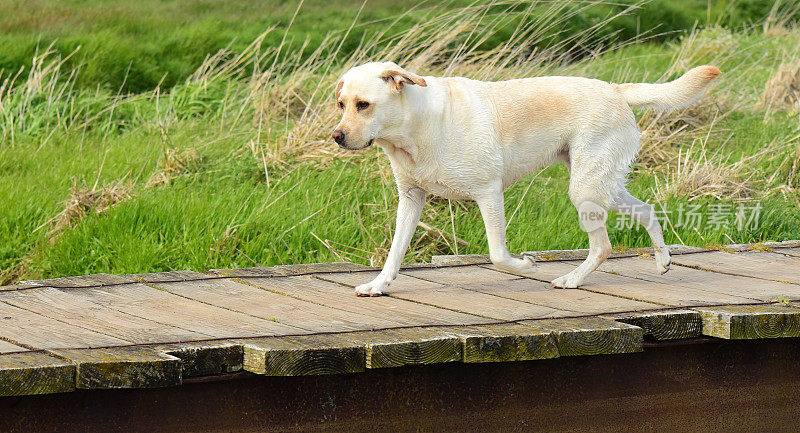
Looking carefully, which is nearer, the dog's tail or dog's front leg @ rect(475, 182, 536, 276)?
dog's front leg @ rect(475, 182, 536, 276)

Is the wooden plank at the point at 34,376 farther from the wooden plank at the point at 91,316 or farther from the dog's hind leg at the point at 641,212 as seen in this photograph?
the dog's hind leg at the point at 641,212

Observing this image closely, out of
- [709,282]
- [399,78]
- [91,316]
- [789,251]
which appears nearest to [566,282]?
[709,282]

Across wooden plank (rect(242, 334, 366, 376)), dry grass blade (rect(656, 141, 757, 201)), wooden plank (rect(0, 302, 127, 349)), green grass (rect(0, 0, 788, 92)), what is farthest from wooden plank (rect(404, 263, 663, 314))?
green grass (rect(0, 0, 788, 92))

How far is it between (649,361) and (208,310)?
1.62 m

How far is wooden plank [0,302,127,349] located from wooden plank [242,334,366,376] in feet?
1.45

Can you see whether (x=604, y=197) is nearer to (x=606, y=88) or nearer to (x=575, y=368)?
(x=606, y=88)

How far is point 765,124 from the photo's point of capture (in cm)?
848

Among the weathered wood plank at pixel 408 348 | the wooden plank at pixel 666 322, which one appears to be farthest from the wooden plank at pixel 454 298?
the weathered wood plank at pixel 408 348

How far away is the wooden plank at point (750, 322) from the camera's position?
12.1 feet

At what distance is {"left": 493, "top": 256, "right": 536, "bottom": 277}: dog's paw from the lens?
4141 mm

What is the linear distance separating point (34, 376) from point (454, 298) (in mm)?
1783

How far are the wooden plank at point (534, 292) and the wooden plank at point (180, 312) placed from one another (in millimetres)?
1092

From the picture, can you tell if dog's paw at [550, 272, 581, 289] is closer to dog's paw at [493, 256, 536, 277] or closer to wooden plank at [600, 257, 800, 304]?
dog's paw at [493, 256, 536, 277]

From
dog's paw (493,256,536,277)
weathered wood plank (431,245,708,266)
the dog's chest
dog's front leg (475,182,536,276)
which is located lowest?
weathered wood plank (431,245,708,266)
